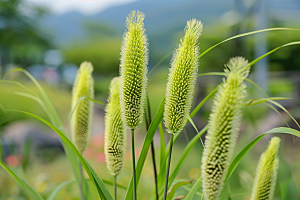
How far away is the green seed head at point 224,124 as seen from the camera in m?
0.27

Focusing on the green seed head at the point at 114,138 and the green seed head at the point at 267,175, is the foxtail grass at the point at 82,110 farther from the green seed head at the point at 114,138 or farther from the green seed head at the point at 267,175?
the green seed head at the point at 267,175

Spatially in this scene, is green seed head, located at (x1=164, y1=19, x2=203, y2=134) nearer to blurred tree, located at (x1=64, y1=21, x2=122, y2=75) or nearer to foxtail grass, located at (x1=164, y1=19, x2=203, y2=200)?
foxtail grass, located at (x1=164, y1=19, x2=203, y2=200)

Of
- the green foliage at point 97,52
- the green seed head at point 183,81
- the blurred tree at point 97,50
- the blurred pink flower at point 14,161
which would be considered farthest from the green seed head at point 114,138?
the green foliage at point 97,52

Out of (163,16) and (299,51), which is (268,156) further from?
(163,16)

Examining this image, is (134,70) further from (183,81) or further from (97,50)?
(97,50)

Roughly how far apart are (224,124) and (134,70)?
0.14 m

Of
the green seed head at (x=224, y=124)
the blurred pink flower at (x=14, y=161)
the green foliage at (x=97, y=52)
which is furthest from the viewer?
the green foliage at (x=97, y=52)

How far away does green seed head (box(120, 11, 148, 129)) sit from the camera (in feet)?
1.12

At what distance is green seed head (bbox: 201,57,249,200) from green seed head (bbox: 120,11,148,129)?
4.3 inches

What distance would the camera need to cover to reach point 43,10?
6.48 meters

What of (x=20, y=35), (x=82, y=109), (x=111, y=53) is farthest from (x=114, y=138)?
(x=111, y=53)

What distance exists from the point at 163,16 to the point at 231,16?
357 centimetres

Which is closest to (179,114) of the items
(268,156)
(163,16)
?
(268,156)

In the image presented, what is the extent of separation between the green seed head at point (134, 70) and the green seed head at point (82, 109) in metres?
0.16
